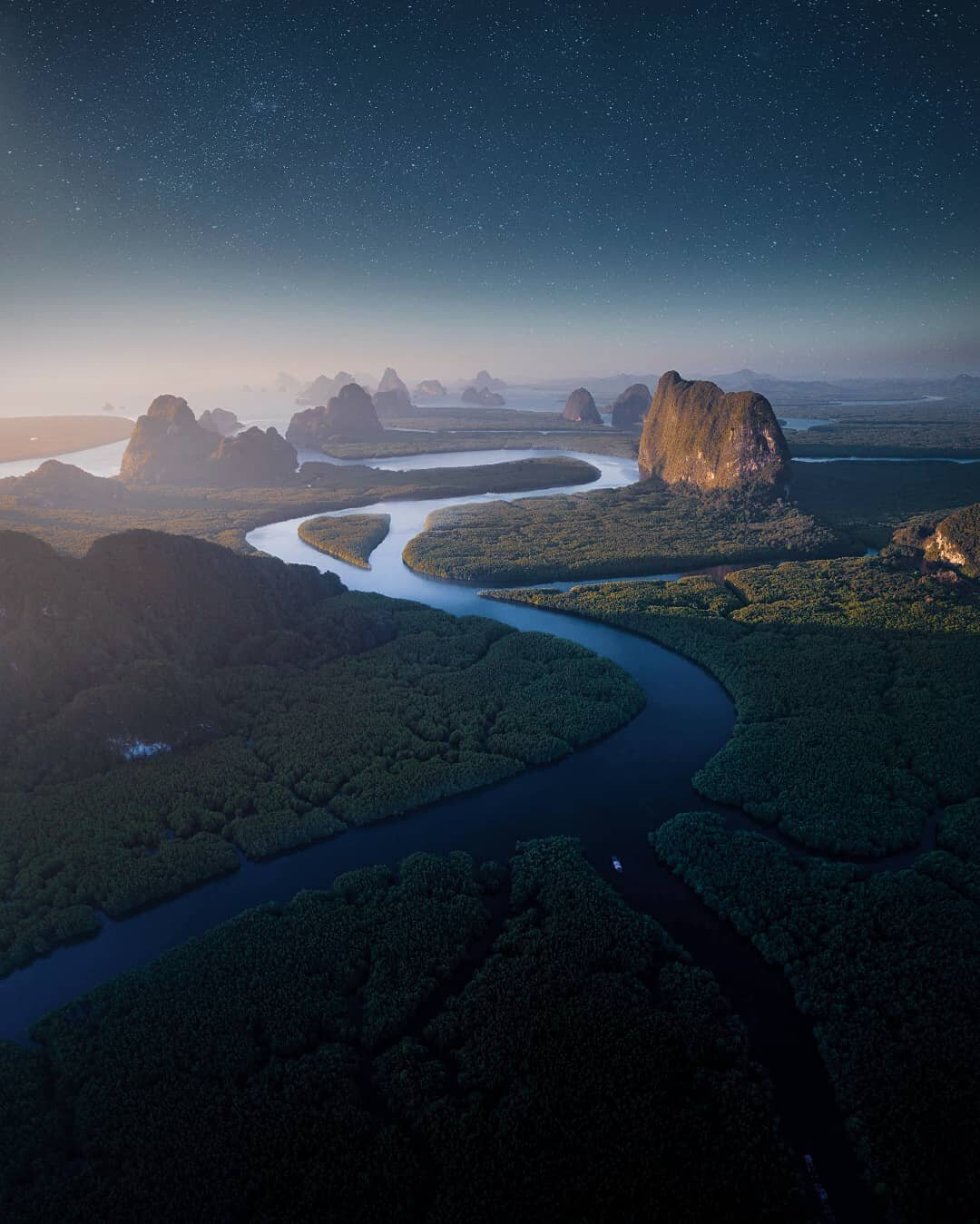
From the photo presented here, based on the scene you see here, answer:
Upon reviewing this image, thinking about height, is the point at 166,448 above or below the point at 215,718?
above

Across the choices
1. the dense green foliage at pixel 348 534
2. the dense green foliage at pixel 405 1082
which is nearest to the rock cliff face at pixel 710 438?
the dense green foliage at pixel 348 534

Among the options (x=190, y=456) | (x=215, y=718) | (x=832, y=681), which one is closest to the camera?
(x=215, y=718)

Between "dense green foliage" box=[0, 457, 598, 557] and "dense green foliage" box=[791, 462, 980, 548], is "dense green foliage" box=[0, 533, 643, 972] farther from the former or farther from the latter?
"dense green foliage" box=[791, 462, 980, 548]

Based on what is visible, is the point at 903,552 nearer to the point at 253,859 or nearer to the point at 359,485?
the point at 253,859

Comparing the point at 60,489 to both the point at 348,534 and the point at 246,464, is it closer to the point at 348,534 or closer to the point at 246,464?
the point at 246,464

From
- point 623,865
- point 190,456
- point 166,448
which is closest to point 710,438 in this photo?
point 623,865

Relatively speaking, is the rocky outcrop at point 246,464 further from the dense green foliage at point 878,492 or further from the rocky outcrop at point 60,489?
the dense green foliage at point 878,492

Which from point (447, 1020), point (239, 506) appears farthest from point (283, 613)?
point (239, 506)
